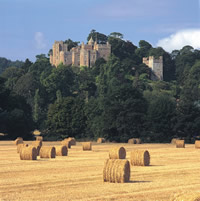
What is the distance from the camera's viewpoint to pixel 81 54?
18150 cm

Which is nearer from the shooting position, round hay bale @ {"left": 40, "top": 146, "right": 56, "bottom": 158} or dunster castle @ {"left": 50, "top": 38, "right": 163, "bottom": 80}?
round hay bale @ {"left": 40, "top": 146, "right": 56, "bottom": 158}

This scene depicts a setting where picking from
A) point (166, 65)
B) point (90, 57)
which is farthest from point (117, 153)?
point (166, 65)

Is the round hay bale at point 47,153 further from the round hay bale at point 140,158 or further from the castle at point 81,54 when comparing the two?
the castle at point 81,54

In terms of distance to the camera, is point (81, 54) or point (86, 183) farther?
point (81, 54)

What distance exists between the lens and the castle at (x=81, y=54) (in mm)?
180875

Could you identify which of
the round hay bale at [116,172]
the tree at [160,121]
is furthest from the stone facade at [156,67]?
the round hay bale at [116,172]

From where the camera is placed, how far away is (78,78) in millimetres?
152375

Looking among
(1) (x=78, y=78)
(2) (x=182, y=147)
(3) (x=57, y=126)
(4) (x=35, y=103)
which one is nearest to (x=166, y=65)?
(1) (x=78, y=78)

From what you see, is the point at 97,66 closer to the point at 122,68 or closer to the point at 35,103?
the point at 122,68

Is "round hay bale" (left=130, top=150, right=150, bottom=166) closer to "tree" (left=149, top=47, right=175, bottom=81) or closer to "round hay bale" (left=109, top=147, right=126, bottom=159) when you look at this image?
"round hay bale" (left=109, top=147, right=126, bottom=159)

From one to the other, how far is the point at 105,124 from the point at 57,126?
9.54 m

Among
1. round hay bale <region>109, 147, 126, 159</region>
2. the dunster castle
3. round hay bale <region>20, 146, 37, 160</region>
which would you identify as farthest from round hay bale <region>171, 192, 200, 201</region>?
the dunster castle

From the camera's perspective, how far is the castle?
180875mm

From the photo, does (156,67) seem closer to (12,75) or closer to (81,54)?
(81,54)
